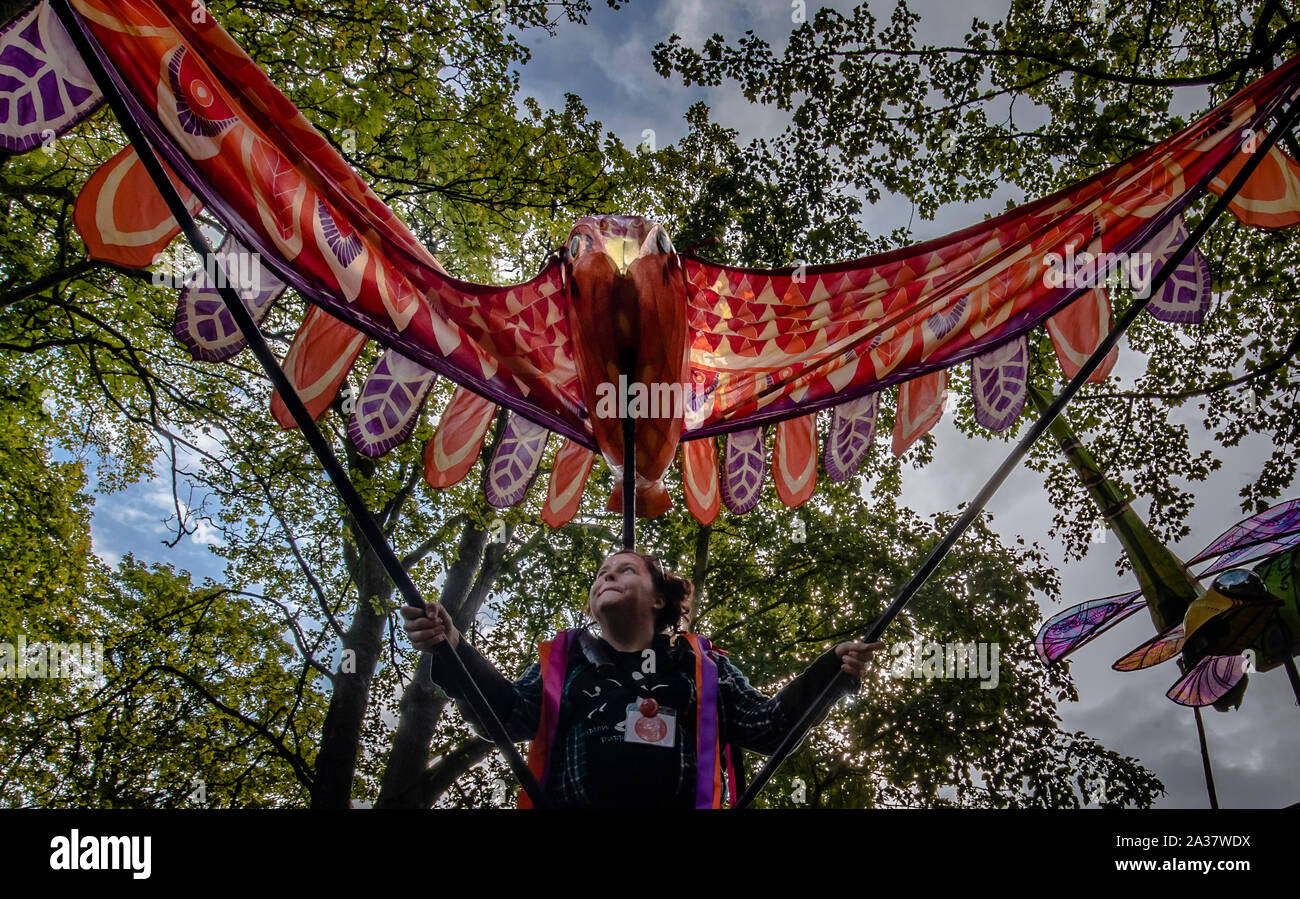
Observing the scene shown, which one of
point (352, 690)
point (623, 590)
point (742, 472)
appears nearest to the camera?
point (623, 590)

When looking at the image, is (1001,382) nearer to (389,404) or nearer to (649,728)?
(649,728)

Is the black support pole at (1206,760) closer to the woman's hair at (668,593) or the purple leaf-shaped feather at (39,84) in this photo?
the woman's hair at (668,593)

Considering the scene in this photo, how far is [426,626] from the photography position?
207cm

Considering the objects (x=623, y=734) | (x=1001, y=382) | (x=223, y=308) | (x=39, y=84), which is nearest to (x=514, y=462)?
(x=223, y=308)

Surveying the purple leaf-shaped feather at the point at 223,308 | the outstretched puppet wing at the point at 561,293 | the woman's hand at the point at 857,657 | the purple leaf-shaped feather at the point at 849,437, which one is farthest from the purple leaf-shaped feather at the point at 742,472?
the purple leaf-shaped feather at the point at 223,308

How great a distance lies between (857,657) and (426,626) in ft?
4.75

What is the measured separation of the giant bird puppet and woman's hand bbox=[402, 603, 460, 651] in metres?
0.17

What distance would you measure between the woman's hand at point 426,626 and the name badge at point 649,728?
704mm

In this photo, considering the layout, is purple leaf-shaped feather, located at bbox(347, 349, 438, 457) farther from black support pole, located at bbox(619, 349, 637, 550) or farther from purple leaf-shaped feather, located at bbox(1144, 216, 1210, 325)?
purple leaf-shaped feather, located at bbox(1144, 216, 1210, 325)

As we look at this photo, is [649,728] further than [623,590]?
No

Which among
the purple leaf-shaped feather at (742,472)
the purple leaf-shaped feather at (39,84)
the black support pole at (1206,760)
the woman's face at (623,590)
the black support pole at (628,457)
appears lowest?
the black support pole at (1206,760)

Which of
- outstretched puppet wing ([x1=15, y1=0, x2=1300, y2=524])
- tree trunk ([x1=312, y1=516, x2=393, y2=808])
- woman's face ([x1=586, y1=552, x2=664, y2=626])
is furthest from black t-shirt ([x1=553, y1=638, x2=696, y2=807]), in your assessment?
tree trunk ([x1=312, y1=516, x2=393, y2=808])

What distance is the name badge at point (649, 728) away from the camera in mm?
2363

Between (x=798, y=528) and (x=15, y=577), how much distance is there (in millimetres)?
13060
